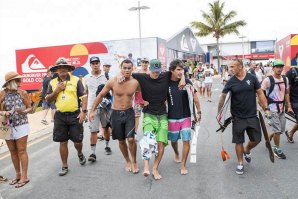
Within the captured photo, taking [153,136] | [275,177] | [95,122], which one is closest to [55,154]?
[95,122]

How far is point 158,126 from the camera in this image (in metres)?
5.27

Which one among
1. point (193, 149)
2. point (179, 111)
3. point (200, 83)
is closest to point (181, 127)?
point (179, 111)

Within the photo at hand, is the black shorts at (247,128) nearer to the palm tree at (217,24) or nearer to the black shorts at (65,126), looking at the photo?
the black shorts at (65,126)

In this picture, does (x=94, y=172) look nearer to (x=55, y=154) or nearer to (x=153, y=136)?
(x=153, y=136)

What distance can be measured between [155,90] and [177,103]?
16.3 inches

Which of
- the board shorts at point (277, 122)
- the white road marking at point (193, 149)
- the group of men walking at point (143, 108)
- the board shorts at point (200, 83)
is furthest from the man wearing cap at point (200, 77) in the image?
the group of men walking at point (143, 108)

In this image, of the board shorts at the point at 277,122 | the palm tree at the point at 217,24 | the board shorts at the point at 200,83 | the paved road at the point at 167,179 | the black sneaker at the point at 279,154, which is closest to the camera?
the paved road at the point at 167,179

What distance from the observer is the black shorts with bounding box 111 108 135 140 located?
17.4 ft

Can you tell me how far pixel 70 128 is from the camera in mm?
5520

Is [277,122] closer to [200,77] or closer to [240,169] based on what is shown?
[240,169]

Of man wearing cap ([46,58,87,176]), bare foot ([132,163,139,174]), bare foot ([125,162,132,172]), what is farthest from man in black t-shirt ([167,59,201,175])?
man wearing cap ([46,58,87,176])

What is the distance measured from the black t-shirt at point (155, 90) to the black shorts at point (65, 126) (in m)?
1.23

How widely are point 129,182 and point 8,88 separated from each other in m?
2.31

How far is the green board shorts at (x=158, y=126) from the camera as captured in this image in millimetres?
5199
